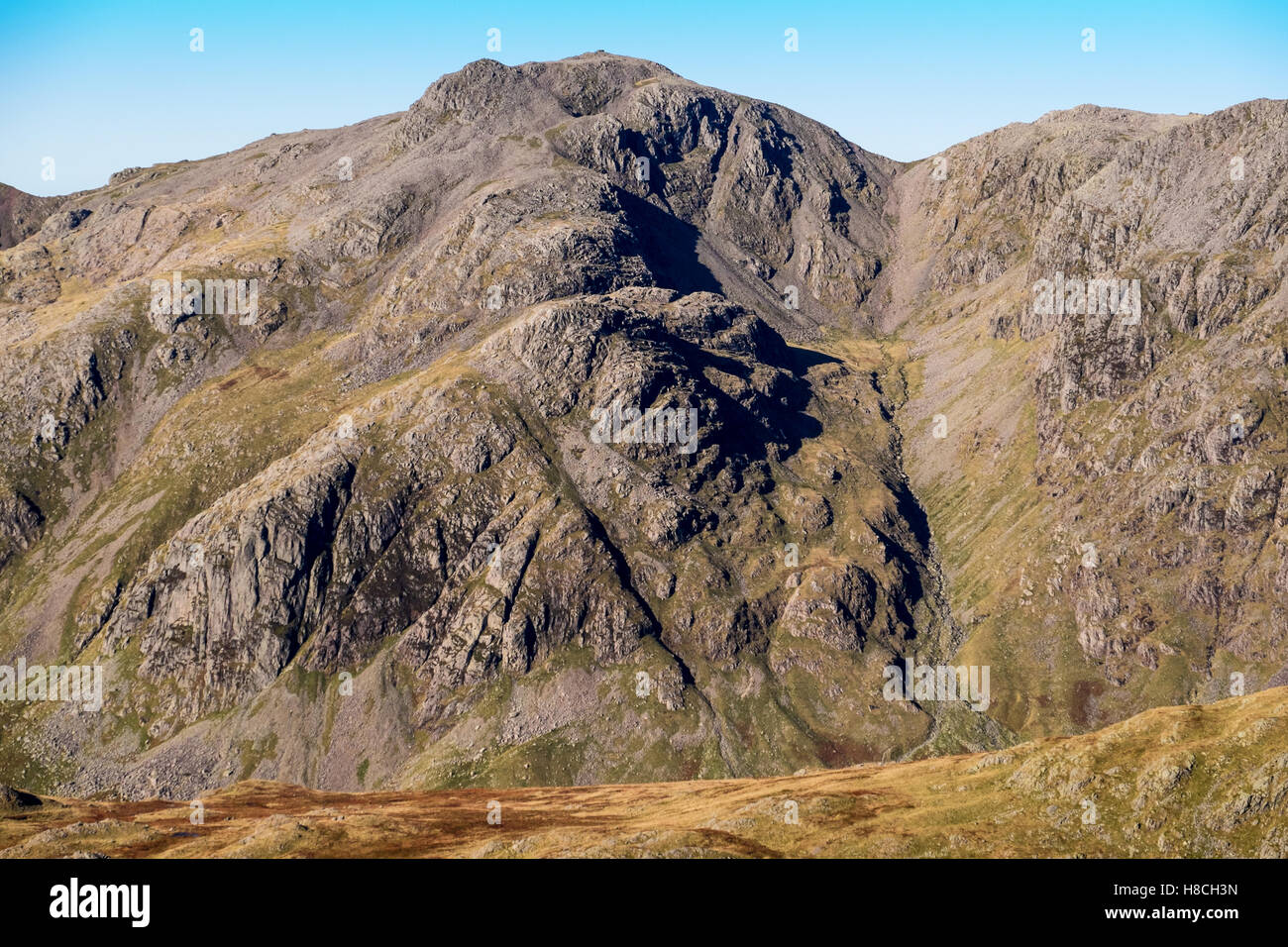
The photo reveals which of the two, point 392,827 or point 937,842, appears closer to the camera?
point 937,842
